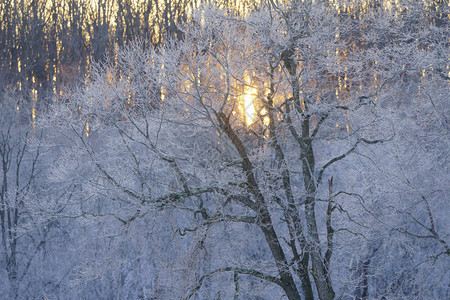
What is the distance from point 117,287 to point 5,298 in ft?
13.3

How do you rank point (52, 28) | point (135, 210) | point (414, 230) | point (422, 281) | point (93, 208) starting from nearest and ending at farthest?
1. point (135, 210)
2. point (422, 281)
3. point (414, 230)
4. point (93, 208)
5. point (52, 28)

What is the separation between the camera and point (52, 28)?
3475 cm

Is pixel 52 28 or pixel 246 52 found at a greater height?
pixel 52 28

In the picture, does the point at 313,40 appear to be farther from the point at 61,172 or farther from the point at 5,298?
the point at 5,298

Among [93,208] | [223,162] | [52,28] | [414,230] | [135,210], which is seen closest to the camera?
[223,162]

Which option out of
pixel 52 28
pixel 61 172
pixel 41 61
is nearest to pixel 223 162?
pixel 61 172

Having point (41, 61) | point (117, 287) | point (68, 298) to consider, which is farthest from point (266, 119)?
point (41, 61)

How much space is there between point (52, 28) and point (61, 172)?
24398 millimetres

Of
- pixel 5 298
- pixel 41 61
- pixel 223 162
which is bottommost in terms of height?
pixel 5 298

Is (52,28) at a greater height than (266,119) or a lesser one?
greater

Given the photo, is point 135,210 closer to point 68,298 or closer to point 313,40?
point 313,40

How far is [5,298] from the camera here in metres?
18.2

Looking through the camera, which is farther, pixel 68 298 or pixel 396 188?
pixel 68 298

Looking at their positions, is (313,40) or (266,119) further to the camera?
(266,119)
